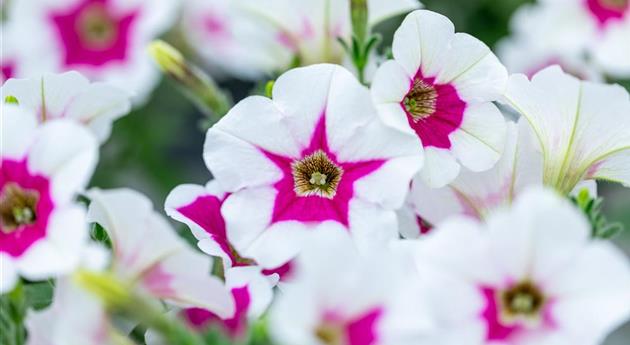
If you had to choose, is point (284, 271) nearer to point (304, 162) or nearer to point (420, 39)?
point (304, 162)

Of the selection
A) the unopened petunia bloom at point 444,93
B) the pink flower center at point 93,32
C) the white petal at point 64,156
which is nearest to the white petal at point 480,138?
the unopened petunia bloom at point 444,93

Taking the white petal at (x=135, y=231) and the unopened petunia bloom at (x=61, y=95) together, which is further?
the unopened petunia bloom at (x=61, y=95)

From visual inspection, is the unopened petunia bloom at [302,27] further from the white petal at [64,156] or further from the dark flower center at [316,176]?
the white petal at [64,156]

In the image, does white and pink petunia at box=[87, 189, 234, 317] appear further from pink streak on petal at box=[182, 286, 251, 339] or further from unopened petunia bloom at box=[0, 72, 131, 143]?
unopened petunia bloom at box=[0, 72, 131, 143]

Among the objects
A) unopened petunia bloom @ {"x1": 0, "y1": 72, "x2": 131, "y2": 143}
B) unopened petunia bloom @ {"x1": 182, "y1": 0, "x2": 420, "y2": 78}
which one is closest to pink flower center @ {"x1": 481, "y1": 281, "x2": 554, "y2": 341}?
unopened petunia bloom @ {"x1": 0, "y1": 72, "x2": 131, "y2": 143}

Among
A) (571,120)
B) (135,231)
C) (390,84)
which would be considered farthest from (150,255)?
(571,120)

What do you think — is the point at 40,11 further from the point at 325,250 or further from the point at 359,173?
the point at 325,250
